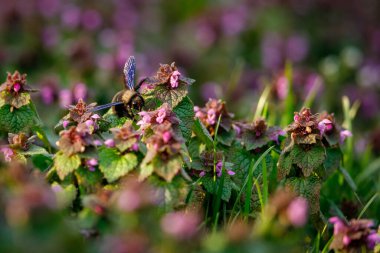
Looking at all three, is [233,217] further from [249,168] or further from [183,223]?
[183,223]

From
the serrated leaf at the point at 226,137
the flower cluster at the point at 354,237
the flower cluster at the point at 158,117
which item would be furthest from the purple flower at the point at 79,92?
the flower cluster at the point at 354,237

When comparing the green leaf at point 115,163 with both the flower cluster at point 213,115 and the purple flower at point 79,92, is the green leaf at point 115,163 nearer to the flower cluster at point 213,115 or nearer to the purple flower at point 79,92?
the flower cluster at point 213,115

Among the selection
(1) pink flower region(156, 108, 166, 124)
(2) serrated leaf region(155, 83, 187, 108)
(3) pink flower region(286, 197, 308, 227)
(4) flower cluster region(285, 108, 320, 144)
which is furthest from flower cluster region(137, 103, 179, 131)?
(3) pink flower region(286, 197, 308, 227)

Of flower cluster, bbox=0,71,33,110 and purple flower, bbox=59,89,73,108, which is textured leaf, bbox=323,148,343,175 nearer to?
flower cluster, bbox=0,71,33,110

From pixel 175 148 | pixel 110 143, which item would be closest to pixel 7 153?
pixel 110 143

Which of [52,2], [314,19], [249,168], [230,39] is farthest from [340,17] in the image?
[249,168]
